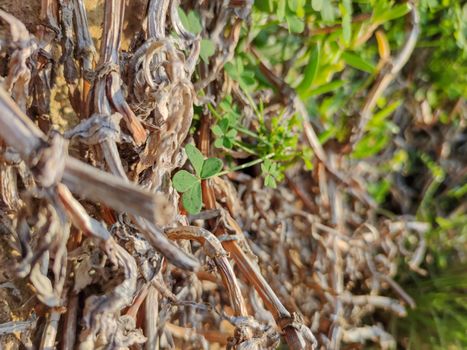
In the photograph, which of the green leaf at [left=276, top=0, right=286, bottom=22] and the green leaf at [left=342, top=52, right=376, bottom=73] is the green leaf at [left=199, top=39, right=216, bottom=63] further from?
the green leaf at [left=342, top=52, right=376, bottom=73]

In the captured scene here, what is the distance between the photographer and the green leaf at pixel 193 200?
90 centimetres

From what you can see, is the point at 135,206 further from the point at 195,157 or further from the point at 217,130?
the point at 217,130

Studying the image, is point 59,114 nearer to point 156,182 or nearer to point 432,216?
point 156,182

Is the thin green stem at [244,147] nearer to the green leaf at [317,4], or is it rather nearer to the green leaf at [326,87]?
the green leaf at [326,87]

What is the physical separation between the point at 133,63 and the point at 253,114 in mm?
→ 405

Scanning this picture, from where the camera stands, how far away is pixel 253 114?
119cm

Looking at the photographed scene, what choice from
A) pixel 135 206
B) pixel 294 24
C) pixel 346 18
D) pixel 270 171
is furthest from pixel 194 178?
pixel 346 18

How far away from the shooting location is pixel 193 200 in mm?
914

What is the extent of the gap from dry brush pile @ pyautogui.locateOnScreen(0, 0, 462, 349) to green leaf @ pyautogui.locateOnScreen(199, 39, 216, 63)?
3 centimetres

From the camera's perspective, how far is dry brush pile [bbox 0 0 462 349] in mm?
688

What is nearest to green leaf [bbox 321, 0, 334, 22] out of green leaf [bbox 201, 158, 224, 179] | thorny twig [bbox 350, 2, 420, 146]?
thorny twig [bbox 350, 2, 420, 146]

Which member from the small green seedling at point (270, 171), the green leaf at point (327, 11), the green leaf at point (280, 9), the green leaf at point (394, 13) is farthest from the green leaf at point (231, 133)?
the green leaf at point (394, 13)

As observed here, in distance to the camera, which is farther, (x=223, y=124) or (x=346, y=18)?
(x=346, y=18)

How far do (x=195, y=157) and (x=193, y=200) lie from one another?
0.08 meters
